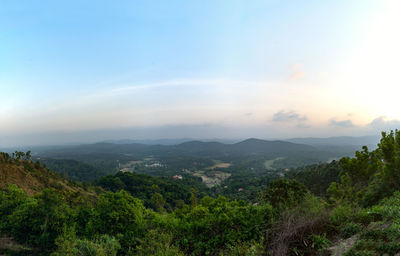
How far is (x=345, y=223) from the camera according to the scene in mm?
5918

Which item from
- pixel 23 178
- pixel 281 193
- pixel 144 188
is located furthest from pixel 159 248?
pixel 144 188

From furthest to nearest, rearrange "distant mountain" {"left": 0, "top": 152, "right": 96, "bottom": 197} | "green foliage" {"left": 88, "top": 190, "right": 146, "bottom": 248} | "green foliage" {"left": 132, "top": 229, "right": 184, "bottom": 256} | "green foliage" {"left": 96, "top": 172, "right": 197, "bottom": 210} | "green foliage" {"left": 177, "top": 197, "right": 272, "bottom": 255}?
"green foliage" {"left": 96, "top": 172, "right": 197, "bottom": 210}
"distant mountain" {"left": 0, "top": 152, "right": 96, "bottom": 197}
"green foliage" {"left": 88, "top": 190, "right": 146, "bottom": 248}
"green foliage" {"left": 177, "top": 197, "right": 272, "bottom": 255}
"green foliage" {"left": 132, "top": 229, "right": 184, "bottom": 256}

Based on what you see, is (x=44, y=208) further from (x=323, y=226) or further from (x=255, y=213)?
(x=323, y=226)

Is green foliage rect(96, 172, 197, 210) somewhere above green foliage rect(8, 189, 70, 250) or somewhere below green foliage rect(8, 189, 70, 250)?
below

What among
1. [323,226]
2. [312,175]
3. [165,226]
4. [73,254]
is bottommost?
[312,175]

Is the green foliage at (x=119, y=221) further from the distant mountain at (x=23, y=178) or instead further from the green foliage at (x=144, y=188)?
the green foliage at (x=144, y=188)

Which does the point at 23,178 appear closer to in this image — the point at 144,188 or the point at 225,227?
the point at 144,188

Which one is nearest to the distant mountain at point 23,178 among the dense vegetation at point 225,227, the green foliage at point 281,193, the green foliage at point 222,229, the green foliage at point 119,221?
the dense vegetation at point 225,227

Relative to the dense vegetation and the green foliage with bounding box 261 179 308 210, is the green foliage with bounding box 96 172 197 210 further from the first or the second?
the dense vegetation

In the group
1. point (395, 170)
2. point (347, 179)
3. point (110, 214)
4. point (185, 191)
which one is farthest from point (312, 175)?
point (110, 214)

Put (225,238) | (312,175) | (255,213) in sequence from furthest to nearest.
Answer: (312,175), (255,213), (225,238)

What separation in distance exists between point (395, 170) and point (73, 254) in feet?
55.9

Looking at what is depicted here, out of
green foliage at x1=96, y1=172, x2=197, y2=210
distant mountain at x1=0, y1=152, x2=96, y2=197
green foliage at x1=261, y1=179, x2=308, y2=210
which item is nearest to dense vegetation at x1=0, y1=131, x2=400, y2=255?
green foliage at x1=261, y1=179, x2=308, y2=210

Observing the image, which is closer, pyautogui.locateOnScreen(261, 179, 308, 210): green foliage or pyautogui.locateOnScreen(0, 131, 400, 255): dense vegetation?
pyautogui.locateOnScreen(0, 131, 400, 255): dense vegetation
